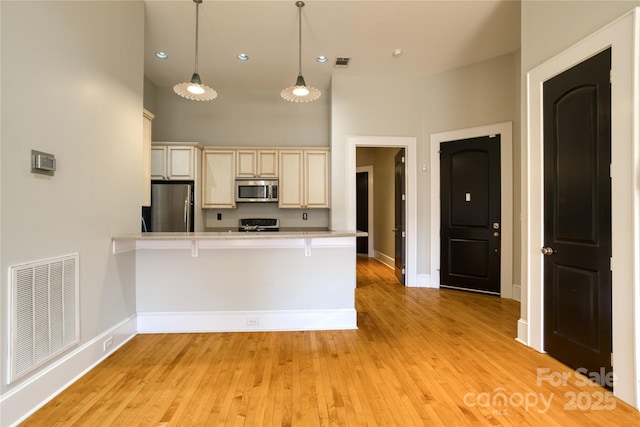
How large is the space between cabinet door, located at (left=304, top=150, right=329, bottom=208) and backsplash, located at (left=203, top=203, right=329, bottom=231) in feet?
1.38

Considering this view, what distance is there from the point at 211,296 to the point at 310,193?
2478 millimetres

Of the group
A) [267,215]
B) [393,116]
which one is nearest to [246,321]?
[267,215]

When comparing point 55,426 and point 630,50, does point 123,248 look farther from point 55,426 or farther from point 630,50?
point 630,50

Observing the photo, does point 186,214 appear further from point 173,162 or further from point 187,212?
point 173,162

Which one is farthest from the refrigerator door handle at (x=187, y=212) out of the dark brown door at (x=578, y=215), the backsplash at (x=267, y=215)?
the dark brown door at (x=578, y=215)

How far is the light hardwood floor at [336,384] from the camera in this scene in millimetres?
1687

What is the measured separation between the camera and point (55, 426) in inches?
63.7

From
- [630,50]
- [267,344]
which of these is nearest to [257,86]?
[267,344]

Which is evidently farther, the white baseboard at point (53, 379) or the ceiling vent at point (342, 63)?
the ceiling vent at point (342, 63)

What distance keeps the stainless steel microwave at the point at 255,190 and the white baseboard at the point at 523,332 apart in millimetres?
3615

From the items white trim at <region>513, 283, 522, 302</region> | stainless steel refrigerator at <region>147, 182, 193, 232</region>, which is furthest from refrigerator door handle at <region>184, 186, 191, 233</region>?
white trim at <region>513, 283, 522, 302</region>

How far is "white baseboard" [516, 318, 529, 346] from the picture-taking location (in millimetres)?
2602

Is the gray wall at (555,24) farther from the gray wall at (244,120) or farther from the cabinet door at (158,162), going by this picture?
the cabinet door at (158,162)

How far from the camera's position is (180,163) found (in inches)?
174
